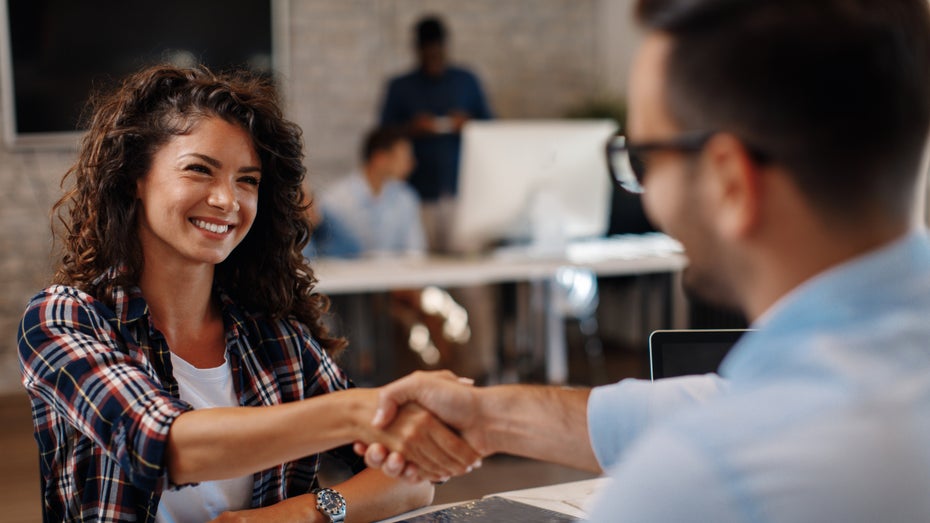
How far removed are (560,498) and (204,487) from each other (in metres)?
0.54

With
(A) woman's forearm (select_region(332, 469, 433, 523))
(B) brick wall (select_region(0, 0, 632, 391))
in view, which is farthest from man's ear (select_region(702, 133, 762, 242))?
(B) brick wall (select_region(0, 0, 632, 391))

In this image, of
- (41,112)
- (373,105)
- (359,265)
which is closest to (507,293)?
(359,265)

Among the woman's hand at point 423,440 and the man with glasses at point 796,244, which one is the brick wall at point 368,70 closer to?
the woman's hand at point 423,440

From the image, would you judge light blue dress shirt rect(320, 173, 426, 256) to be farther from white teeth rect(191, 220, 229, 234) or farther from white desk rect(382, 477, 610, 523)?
white desk rect(382, 477, 610, 523)

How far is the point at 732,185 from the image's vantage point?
0.70 metres

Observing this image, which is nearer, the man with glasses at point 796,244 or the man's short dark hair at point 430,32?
the man with glasses at point 796,244

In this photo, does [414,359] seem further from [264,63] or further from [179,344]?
[179,344]

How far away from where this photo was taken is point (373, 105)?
5969 mm

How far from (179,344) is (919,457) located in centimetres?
118

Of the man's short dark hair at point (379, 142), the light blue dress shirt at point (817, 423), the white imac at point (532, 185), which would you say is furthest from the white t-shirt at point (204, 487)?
the man's short dark hair at point (379, 142)

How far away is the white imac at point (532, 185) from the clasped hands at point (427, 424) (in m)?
2.86

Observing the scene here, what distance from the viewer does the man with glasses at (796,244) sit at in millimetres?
596

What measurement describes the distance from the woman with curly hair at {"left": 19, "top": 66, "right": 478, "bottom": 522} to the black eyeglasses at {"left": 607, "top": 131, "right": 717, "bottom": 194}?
458mm

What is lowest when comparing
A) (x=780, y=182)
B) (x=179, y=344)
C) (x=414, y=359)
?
(x=414, y=359)
